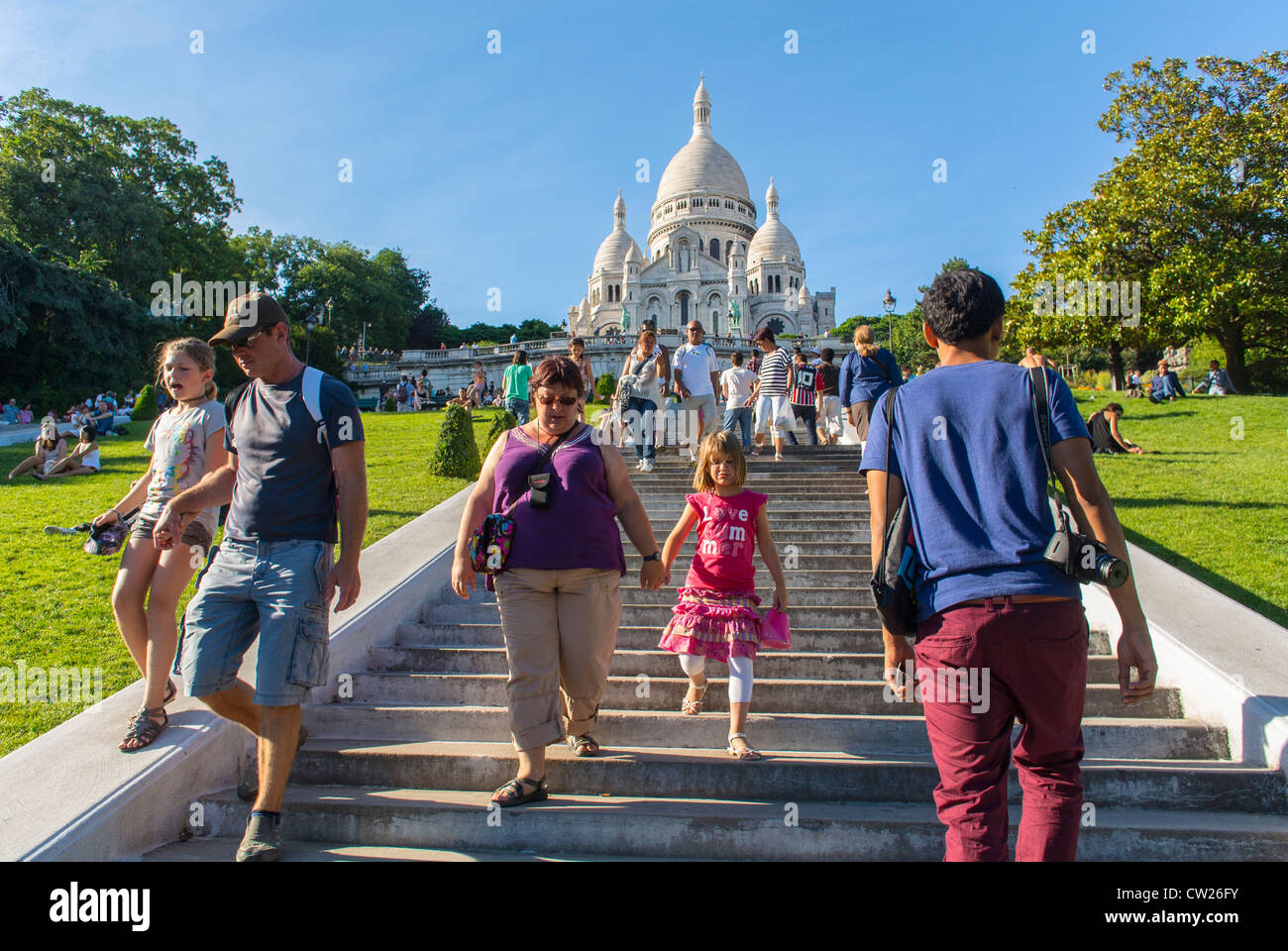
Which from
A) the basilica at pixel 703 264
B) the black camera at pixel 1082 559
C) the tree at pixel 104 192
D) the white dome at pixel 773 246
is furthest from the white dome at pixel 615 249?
the black camera at pixel 1082 559

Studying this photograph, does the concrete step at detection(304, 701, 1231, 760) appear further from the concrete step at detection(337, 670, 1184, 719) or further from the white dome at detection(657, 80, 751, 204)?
the white dome at detection(657, 80, 751, 204)

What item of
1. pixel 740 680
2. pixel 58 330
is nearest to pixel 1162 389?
pixel 740 680

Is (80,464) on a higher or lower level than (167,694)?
higher

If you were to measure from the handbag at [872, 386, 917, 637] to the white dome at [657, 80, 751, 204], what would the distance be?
258 feet

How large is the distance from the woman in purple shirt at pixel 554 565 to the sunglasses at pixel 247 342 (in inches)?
35.9

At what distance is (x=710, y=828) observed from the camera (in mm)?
2727

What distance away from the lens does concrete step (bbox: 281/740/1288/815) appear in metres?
2.92

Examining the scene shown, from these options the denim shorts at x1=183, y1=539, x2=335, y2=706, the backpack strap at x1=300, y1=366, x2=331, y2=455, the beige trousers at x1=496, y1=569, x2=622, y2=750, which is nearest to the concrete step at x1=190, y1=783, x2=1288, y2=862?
the beige trousers at x1=496, y1=569, x2=622, y2=750

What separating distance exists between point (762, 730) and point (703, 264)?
69555 mm
